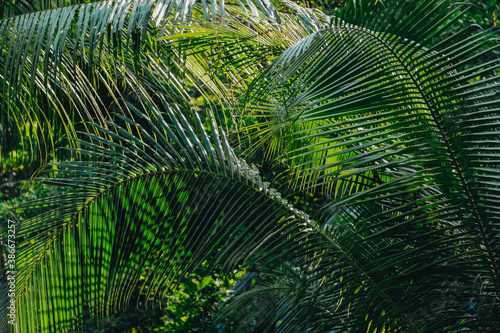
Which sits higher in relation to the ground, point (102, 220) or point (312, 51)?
point (312, 51)

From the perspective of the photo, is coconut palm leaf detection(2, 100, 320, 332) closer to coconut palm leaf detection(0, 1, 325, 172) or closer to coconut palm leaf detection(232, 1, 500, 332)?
coconut palm leaf detection(0, 1, 325, 172)

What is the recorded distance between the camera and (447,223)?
6.77ft

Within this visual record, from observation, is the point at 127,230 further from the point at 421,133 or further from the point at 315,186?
the point at 421,133

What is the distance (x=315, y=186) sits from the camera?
1463 mm

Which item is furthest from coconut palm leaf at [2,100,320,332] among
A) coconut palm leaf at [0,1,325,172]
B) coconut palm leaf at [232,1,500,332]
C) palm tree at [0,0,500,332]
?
coconut palm leaf at [232,1,500,332]

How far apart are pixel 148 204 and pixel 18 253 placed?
694 mm

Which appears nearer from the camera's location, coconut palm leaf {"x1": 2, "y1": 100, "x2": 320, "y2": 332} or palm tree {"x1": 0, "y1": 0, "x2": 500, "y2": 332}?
palm tree {"x1": 0, "y1": 0, "x2": 500, "y2": 332}

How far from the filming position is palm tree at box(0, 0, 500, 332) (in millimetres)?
1502

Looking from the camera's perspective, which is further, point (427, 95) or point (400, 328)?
point (400, 328)

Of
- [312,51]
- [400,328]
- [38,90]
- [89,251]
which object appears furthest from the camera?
[38,90]

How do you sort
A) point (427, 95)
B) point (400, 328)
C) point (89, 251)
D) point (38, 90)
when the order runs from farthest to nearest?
point (38, 90), point (89, 251), point (400, 328), point (427, 95)

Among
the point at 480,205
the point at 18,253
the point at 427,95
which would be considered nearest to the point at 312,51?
the point at 427,95

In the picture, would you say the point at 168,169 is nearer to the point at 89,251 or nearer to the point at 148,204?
the point at 148,204

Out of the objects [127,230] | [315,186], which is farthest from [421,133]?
[127,230]
